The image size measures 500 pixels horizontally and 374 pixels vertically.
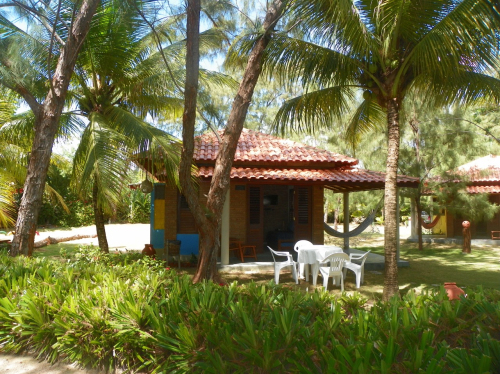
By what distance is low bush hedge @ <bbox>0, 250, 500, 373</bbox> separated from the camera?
8.96 ft

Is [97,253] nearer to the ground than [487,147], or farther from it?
nearer to the ground

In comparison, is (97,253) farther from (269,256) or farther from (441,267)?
(441,267)

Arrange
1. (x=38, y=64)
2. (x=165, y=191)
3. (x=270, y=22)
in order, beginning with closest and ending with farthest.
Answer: (x=270, y=22) → (x=38, y=64) → (x=165, y=191)

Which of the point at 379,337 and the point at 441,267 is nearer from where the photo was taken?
the point at 379,337

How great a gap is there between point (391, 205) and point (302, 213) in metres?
5.80

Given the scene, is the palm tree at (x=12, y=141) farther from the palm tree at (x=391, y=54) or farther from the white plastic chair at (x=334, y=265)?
the white plastic chair at (x=334, y=265)

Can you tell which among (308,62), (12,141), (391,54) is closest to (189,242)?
(12,141)

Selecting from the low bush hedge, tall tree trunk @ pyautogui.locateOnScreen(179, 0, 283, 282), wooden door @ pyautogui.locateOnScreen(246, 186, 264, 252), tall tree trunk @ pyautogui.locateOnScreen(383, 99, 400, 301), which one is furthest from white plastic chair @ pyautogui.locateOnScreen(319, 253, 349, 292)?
wooden door @ pyautogui.locateOnScreen(246, 186, 264, 252)

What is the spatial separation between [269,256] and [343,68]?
6645 millimetres

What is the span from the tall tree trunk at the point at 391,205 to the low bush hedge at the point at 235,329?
3019 millimetres

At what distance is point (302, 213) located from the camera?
13.0 metres

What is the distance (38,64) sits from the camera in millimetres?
9047

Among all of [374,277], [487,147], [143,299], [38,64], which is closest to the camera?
[143,299]

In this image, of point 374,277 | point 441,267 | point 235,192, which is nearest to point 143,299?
point 374,277
